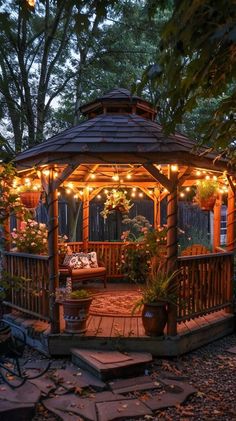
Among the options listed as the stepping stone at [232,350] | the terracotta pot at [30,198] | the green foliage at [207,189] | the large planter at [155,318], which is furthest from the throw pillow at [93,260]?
the stepping stone at [232,350]

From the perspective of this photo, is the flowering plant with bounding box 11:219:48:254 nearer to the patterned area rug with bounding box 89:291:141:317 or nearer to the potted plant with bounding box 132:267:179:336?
the patterned area rug with bounding box 89:291:141:317

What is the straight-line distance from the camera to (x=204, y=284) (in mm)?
5684

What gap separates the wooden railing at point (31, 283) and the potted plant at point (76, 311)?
15.9 inches

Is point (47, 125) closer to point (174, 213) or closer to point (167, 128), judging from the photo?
point (174, 213)

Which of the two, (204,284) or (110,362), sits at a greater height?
(204,284)

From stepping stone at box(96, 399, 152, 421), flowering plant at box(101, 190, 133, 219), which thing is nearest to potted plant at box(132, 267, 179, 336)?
stepping stone at box(96, 399, 152, 421)

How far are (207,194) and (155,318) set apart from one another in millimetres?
2495

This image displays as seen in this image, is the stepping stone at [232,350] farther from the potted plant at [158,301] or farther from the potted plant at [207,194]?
the potted plant at [207,194]

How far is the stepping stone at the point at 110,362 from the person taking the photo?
167 inches

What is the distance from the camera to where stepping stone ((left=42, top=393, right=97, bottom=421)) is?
345 cm

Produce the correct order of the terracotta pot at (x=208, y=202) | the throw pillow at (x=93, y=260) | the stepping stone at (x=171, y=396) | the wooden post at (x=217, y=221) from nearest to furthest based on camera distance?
1. the stepping stone at (x=171, y=396)
2. the terracotta pot at (x=208, y=202)
3. the wooden post at (x=217, y=221)
4. the throw pillow at (x=93, y=260)

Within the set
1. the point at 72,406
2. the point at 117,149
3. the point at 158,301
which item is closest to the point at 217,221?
the point at 158,301

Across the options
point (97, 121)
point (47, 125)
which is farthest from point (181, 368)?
point (47, 125)

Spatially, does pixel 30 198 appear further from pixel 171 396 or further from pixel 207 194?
pixel 171 396
